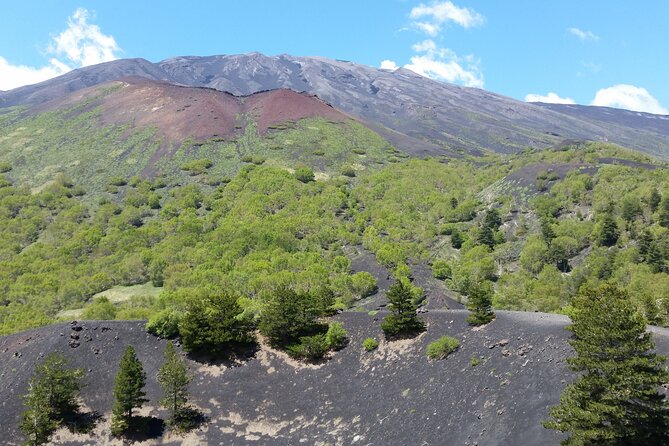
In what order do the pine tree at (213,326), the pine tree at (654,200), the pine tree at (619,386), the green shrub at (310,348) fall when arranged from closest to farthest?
1. the pine tree at (619,386)
2. the green shrub at (310,348)
3. the pine tree at (213,326)
4. the pine tree at (654,200)

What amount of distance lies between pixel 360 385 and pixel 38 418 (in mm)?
18605

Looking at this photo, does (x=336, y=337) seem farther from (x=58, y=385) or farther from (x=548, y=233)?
(x=548, y=233)

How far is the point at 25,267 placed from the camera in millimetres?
69062

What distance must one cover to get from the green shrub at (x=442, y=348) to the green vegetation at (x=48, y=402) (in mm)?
21895

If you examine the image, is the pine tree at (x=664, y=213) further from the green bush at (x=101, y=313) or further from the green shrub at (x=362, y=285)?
the green bush at (x=101, y=313)

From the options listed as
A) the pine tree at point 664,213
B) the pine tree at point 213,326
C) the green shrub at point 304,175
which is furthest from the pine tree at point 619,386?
the green shrub at point 304,175

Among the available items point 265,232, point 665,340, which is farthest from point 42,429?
point 265,232

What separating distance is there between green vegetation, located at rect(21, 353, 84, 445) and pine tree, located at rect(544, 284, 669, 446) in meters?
26.6

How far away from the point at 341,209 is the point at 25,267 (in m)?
50.9

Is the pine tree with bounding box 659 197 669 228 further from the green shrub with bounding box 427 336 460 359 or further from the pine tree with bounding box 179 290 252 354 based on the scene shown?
the pine tree with bounding box 179 290 252 354

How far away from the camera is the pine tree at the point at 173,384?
2914 centimetres

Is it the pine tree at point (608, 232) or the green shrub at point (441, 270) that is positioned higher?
the pine tree at point (608, 232)

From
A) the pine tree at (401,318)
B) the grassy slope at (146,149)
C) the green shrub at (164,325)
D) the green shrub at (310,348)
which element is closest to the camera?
the pine tree at (401,318)

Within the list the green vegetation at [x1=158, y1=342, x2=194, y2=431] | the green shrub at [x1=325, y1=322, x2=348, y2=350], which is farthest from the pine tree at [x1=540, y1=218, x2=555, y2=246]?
the green vegetation at [x1=158, y1=342, x2=194, y2=431]
